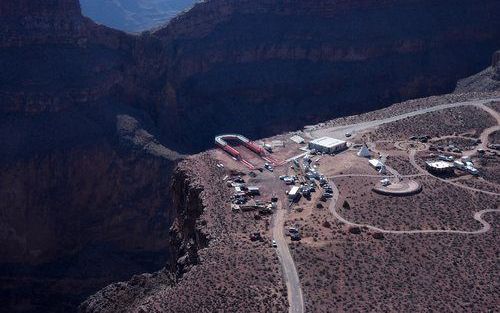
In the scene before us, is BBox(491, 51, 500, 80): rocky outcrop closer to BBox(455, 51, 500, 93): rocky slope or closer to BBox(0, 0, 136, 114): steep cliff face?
BBox(455, 51, 500, 93): rocky slope

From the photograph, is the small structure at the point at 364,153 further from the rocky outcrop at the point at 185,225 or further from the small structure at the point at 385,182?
the rocky outcrop at the point at 185,225

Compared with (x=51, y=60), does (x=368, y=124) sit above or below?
below

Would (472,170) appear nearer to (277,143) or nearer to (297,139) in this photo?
(297,139)

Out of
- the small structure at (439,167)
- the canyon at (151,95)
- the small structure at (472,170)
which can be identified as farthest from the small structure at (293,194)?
the small structure at (472,170)

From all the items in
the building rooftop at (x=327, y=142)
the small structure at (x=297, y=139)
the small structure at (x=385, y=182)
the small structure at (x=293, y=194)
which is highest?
the building rooftop at (x=327, y=142)

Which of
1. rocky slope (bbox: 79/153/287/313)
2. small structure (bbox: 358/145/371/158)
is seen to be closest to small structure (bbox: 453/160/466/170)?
small structure (bbox: 358/145/371/158)

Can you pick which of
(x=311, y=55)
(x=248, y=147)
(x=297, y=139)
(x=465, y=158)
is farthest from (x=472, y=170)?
(x=311, y=55)
